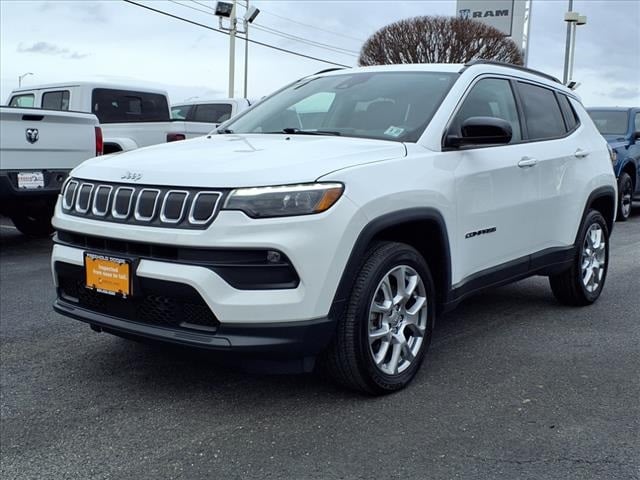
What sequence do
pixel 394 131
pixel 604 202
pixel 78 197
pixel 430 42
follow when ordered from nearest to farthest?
1. pixel 78 197
2. pixel 394 131
3. pixel 604 202
4. pixel 430 42

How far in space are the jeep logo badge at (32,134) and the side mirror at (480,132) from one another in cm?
528

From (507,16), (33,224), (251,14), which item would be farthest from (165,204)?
(507,16)

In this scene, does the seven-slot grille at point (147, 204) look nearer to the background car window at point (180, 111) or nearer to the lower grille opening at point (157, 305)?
the lower grille opening at point (157, 305)

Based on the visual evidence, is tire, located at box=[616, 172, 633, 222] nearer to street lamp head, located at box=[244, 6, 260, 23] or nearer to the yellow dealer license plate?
the yellow dealer license plate

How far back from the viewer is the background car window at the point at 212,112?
43.5 ft

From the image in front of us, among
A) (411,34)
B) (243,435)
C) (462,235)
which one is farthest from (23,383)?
(411,34)

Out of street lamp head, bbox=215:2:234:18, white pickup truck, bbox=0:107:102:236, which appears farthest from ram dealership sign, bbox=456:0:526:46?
white pickup truck, bbox=0:107:102:236

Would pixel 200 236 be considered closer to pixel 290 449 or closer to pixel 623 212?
pixel 290 449

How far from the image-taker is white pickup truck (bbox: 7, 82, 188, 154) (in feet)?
35.4

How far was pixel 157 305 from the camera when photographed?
11.5 feet

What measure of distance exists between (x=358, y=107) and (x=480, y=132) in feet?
2.66

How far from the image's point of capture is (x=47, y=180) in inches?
318

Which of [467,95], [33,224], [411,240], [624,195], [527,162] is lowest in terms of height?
[33,224]

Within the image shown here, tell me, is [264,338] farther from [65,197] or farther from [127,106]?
[127,106]
